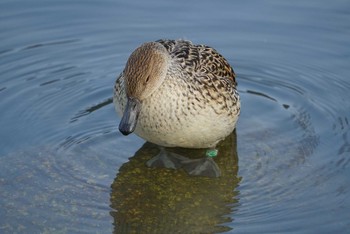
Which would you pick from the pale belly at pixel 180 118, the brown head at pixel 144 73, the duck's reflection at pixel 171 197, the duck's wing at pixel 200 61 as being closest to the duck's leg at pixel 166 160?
the duck's reflection at pixel 171 197

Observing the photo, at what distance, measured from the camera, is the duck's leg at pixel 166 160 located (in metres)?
7.16

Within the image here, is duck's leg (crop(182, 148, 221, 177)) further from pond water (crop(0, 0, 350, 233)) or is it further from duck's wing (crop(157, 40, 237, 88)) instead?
duck's wing (crop(157, 40, 237, 88))

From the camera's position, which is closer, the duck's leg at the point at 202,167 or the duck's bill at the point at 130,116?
the duck's bill at the point at 130,116

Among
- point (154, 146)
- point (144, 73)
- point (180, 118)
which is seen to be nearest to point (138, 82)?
point (144, 73)

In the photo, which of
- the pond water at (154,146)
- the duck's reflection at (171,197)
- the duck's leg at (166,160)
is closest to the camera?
the duck's reflection at (171,197)

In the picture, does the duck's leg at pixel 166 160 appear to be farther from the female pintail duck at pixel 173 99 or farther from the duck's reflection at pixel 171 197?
the female pintail duck at pixel 173 99

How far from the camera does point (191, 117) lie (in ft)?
21.7

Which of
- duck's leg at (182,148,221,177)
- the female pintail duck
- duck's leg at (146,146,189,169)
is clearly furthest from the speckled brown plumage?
duck's leg at (146,146,189,169)

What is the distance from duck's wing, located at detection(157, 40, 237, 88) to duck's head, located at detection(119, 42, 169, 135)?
456 mm

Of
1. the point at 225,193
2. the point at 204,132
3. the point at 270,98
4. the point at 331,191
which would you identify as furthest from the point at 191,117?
the point at 270,98

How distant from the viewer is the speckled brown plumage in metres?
6.44

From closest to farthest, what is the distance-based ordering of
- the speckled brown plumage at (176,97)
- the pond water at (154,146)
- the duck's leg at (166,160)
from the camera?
the pond water at (154,146) → the speckled brown plumage at (176,97) → the duck's leg at (166,160)

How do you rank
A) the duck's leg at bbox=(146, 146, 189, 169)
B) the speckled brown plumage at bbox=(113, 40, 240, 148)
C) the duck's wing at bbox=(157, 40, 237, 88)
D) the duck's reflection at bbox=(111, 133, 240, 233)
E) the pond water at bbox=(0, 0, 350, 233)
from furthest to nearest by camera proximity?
the duck's leg at bbox=(146, 146, 189, 169)
the duck's wing at bbox=(157, 40, 237, 88)
the speckled brown plumage at bbox=(113, 40, 240, 148)
the pond water at bbox=(0, 0, 350, 233)
the duck's reflection at bbox=(111, 133, 240, 233)

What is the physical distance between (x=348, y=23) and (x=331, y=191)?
367 centimetres
